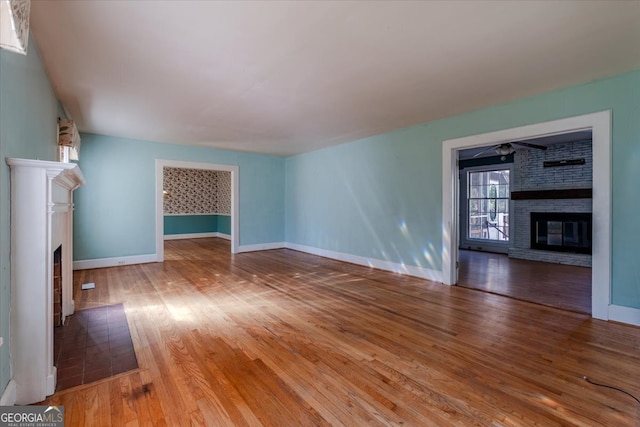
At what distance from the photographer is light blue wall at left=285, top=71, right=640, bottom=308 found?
2902mm

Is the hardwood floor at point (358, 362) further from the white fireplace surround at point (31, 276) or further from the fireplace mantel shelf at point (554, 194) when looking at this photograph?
the fireplace mantel shelf at point (554, 194)

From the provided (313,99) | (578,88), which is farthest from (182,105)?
(578,88)

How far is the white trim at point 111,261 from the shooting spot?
526 cm

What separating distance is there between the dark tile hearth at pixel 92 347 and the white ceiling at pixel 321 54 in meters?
2.42

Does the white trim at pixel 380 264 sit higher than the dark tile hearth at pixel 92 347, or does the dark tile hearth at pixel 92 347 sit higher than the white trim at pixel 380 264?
the white trim at pixel 380 264

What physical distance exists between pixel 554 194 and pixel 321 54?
6271 millimetres

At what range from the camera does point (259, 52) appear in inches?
97.8

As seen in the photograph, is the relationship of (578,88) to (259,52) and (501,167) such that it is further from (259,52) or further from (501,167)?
(501,167)

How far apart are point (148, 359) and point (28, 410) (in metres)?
0.70

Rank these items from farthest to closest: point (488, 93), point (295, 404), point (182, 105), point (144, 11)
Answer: point (182, 105)
point (488, 93)
point (144, 11)
point (295, 404)

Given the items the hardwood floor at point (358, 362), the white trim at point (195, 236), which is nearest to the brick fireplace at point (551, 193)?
the hardwood floor at point (358, 362)

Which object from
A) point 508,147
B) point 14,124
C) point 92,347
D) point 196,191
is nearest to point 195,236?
point 196,191

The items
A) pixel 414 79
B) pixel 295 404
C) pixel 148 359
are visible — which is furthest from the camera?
pixel 414 79

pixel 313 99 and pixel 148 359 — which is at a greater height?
pixel 313 99
